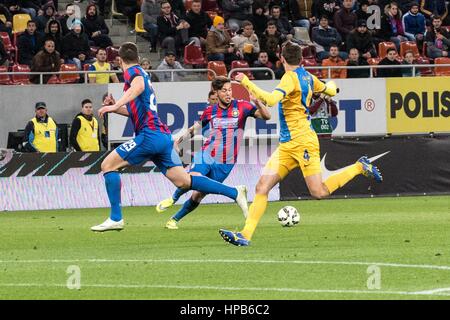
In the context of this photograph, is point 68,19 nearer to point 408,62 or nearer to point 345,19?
point 345,19

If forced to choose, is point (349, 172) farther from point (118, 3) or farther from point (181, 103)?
point (118, 3)

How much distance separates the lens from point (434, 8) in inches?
1312

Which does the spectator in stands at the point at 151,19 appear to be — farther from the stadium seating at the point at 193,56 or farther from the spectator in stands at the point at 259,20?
the spectator in stands at the point at 259,20

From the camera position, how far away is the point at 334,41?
99.5 ft

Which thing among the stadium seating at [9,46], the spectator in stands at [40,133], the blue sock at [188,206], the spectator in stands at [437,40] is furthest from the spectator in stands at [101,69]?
the spectator in stands at [437,40]

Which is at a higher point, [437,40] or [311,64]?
[437,40]

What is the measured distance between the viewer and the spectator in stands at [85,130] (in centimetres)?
2411

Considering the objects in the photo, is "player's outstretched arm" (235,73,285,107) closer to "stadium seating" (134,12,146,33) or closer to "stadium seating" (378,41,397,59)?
"stadium seating" (134,12,146,33)

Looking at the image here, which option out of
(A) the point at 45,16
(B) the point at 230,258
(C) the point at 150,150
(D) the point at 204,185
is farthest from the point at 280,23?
(B) the point at 230,258

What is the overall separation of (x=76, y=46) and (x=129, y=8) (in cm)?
309

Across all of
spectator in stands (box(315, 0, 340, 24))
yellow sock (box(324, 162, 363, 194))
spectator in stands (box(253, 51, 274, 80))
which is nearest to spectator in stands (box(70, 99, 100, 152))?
spectator in stands (box(253, 51, 274, 80))

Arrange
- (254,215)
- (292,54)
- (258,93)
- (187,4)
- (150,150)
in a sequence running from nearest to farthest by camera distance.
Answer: (258,93) < (254,215) < (292,54) < (150,150) < (187,4)
